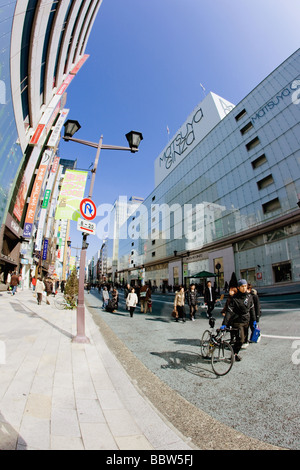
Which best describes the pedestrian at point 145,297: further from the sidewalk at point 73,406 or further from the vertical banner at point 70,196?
the sidewalk at point 73,406

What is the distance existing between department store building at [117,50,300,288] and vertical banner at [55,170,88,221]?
752 inches

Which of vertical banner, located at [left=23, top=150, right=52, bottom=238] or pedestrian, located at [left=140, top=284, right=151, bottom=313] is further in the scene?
vertical banner, located at [left=23, top=150, right=52, bottom=238]

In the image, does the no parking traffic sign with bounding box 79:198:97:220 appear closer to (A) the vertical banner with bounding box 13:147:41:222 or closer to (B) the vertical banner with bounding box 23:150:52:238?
→ (A) the vertical banner with bounding box 13:147:41:222

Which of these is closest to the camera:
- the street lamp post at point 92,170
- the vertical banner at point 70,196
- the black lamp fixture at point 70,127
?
the street lamp post at point 92,170

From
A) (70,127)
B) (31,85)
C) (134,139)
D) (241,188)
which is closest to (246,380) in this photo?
(134,139)

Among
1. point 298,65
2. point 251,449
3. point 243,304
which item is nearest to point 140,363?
point 243,304

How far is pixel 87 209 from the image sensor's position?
684cm

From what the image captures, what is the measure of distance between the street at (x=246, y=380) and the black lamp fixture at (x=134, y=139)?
261 inches

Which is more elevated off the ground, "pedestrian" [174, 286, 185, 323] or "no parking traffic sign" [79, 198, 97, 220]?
"no parking traffic sign" [79, 198, 97, 220]

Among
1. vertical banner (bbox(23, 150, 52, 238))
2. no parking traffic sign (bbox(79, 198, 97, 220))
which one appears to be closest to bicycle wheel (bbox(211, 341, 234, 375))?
no parking traffic sign (bbox(79, 198, 97, 220))

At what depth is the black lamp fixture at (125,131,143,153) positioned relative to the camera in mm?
7859

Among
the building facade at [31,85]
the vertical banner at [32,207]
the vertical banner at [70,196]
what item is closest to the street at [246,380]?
the vertical banner at [70,196]

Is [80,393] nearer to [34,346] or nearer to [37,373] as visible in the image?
[37,373]

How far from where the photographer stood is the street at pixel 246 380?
2699 millimetres
